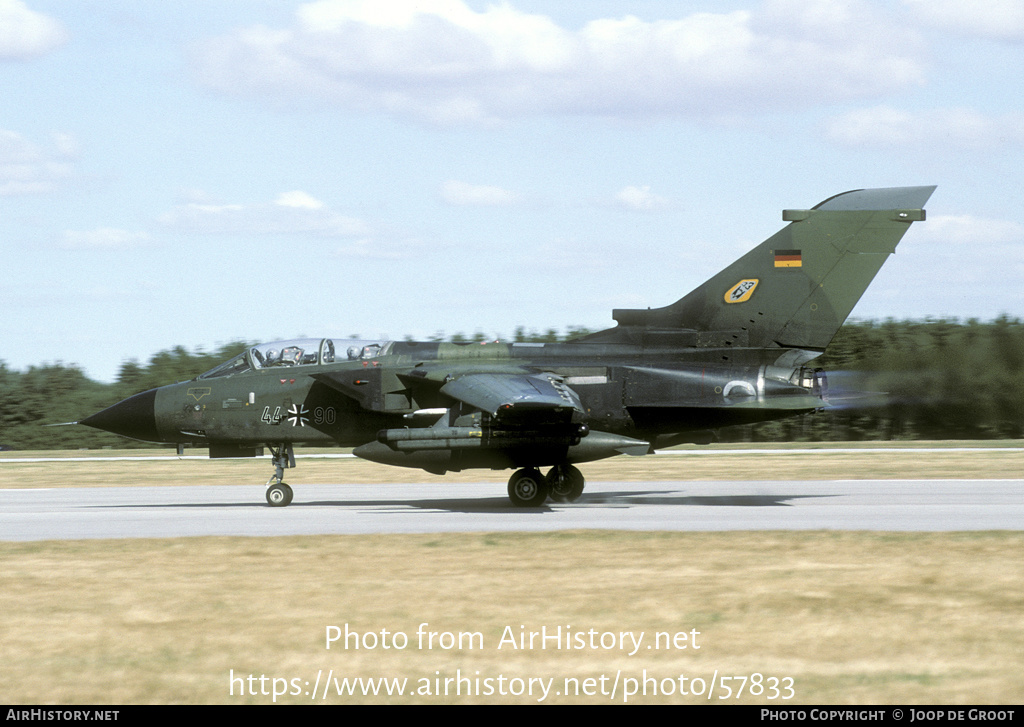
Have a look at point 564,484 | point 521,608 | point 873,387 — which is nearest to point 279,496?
point 564,484

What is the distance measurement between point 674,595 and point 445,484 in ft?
49.2

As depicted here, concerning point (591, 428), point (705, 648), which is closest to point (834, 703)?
point (705, 648)

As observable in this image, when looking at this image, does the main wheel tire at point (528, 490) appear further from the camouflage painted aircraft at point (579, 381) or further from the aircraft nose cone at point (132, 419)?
the aircraft nose cone at point (132, 419)

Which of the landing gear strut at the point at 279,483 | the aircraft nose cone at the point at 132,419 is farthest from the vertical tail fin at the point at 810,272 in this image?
the aircraft nose cone at the point at 132,419

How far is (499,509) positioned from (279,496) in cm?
416

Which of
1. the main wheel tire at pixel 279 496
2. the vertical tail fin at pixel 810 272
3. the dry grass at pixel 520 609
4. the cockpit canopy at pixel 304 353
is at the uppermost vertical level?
the vertical tail fin at pixel 810 272

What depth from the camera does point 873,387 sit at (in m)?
24.5

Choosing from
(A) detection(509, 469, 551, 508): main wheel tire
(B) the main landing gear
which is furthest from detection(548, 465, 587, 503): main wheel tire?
(A) detection(509, 469, 551, 508): main wheel tire

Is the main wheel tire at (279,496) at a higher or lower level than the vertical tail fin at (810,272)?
lower

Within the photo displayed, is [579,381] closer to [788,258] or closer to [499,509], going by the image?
[499,509]

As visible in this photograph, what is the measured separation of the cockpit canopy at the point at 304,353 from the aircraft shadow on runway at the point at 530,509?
2.61 metres

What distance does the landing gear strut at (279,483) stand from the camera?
64.2 feet

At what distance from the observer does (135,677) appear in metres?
7.45

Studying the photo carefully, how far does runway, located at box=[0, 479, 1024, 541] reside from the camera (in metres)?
15.7
